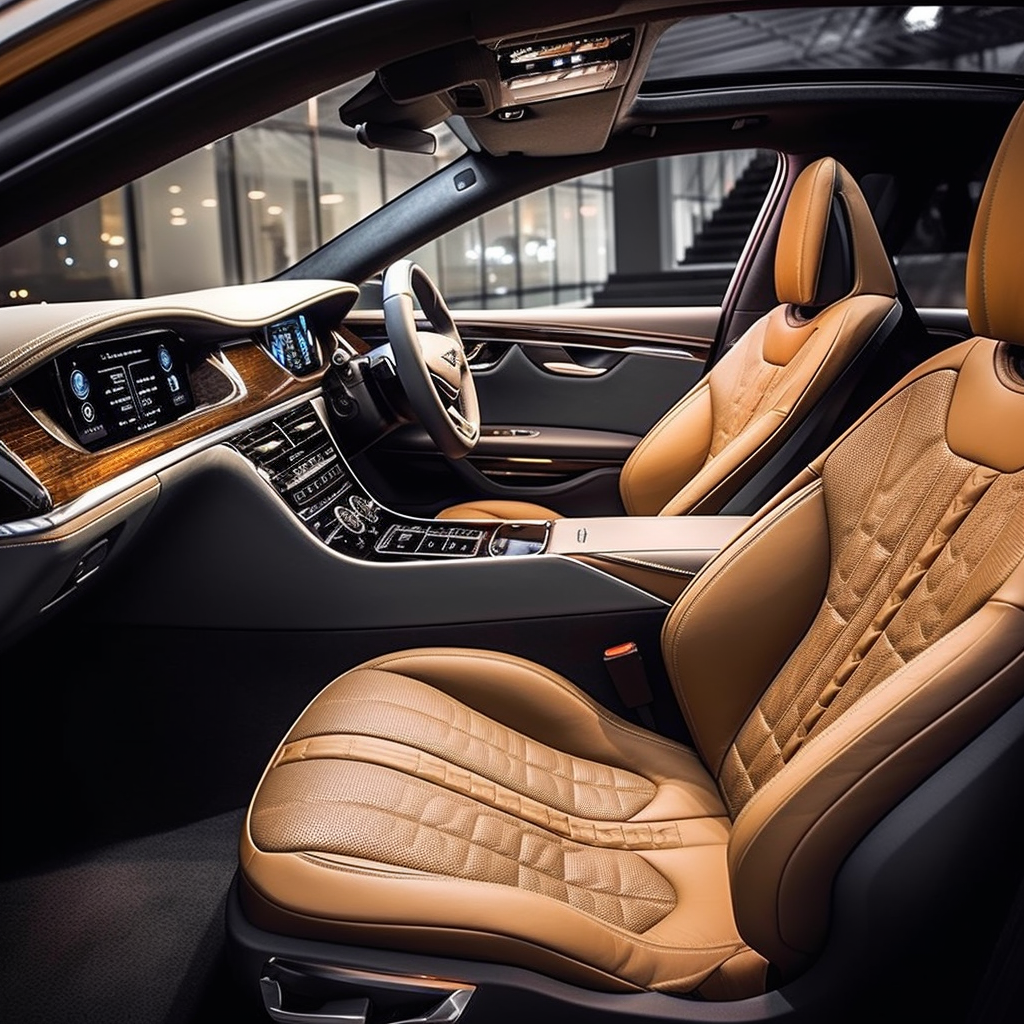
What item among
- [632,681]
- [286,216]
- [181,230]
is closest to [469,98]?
[632,681]

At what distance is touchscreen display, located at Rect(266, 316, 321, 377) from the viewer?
1976 millimetres

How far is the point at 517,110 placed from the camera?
2.17 meters

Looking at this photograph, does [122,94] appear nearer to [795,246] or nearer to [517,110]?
[795,246]

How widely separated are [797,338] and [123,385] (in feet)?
4.03

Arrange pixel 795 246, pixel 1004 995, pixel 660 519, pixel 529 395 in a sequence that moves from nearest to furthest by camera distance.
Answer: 1. pixel 1004 995
2. pixel 660 519
3. pixel 795 246
4. pixel 529 395

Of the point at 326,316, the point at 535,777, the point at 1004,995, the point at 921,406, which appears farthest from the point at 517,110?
the point at 1004,995

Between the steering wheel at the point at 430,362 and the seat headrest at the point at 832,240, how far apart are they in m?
0.70

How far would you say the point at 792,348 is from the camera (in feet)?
6.61

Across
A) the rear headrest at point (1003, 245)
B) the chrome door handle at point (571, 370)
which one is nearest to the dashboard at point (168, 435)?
the rear headrest at point (1003, 245)

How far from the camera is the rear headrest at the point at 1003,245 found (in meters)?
0.91

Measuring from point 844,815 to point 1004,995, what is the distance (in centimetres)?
19

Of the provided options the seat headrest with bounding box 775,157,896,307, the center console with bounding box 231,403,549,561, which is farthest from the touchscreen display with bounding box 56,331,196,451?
the seat headrest with bounding box 775,157,896,307

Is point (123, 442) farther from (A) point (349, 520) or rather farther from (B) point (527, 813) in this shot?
(B) point (527, 813)

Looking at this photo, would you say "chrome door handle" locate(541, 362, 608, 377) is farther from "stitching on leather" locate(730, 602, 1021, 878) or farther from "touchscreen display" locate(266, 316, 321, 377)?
"stitching on leather" locate(730, 602, 1021, 878)
